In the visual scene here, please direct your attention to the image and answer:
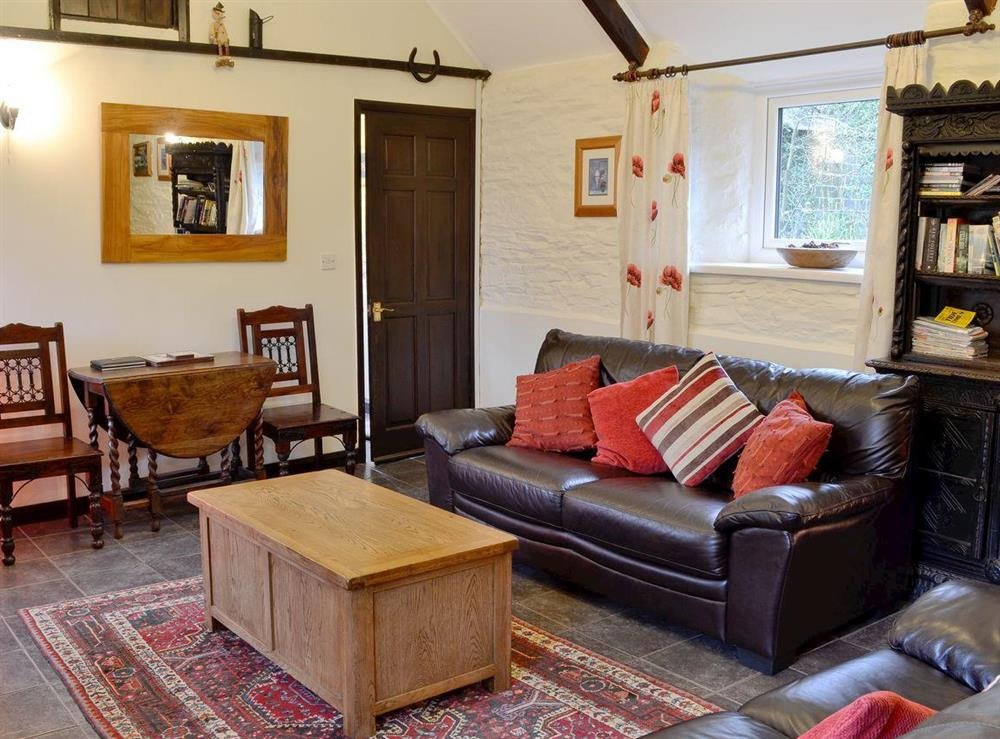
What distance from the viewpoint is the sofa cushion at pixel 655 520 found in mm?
3164

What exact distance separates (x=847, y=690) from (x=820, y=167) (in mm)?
3229

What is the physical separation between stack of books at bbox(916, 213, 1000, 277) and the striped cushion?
865 millimetres

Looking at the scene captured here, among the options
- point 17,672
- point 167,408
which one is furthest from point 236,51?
point 17,672

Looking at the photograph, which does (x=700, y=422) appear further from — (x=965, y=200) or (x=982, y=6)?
(x=982, y=6)

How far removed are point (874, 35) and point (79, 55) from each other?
339 cm

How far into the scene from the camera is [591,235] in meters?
5.38

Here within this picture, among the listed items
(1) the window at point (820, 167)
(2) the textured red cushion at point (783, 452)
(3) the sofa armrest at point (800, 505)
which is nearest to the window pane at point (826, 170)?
(1) the window at point (820, 167)

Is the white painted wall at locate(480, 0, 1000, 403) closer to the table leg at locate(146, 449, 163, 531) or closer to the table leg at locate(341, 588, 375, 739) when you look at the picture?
the table leg at locate(146, 449, 163, 531)

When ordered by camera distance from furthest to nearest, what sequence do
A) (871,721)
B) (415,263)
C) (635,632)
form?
(415,263)
(635,632)
(871,721)

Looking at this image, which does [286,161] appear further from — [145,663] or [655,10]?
[145,663]

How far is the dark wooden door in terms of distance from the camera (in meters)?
5.62

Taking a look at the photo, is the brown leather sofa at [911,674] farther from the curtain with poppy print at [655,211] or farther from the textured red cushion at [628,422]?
the curtain with poppy print at [655,211]

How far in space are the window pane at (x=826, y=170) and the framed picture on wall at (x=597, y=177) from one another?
0.80m

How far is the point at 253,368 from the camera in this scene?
466 cm
